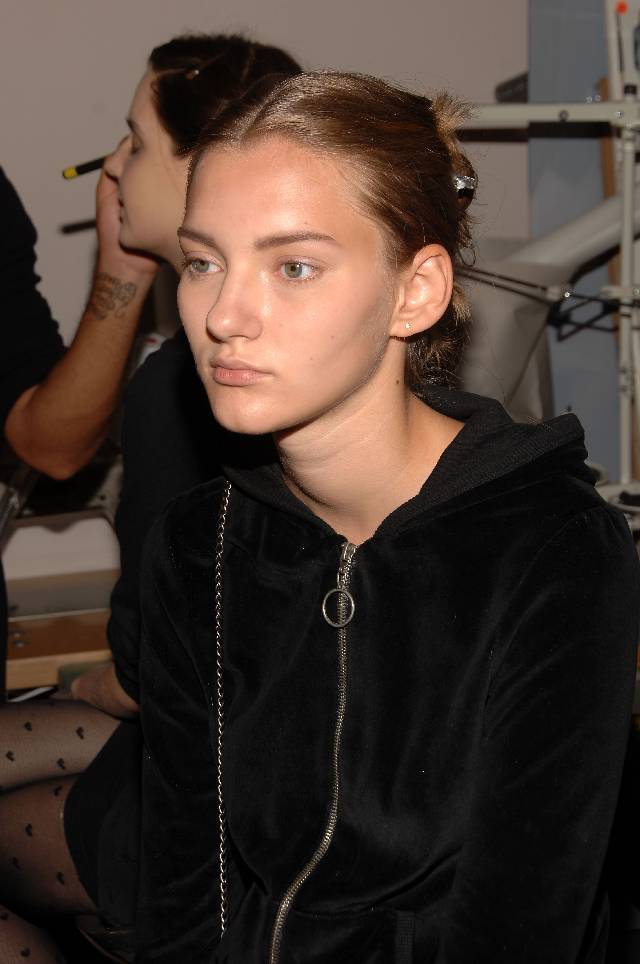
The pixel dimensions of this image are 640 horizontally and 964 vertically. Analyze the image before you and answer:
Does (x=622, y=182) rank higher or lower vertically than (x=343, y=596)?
higher

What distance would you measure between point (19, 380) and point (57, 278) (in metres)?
0.88

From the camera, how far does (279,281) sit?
83cm

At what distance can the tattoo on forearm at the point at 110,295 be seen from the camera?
5.32 ft

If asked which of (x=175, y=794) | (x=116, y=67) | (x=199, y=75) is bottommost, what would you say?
(x=175, y=794)

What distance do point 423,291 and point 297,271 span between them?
5.0 inches

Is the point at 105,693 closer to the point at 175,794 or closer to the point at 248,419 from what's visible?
the point at 175,794

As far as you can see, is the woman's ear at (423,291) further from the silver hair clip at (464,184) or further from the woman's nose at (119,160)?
the woman's nose at (119,160)

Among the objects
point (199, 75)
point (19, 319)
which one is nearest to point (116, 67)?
point (19, 319)

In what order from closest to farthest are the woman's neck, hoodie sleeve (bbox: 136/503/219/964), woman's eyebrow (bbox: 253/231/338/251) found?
woman's eyebrow (bbox: 253/231/338/251)
the woman's neck
hoodie sleeve (bbox: 136/503/219/964)

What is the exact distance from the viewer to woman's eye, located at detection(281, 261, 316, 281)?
827mm

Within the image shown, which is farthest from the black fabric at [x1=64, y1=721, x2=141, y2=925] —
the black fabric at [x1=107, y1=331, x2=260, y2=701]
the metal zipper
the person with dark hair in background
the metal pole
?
the metal pole

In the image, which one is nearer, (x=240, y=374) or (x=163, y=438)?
(x=240, y=374)

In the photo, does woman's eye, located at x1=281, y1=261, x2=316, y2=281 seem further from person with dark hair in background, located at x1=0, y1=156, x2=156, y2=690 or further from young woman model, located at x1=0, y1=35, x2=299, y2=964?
person with dark hair in background, located at x1=0, y1=156, x2=156, y2=690

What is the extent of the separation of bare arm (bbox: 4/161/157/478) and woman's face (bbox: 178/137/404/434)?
2.54 ft
